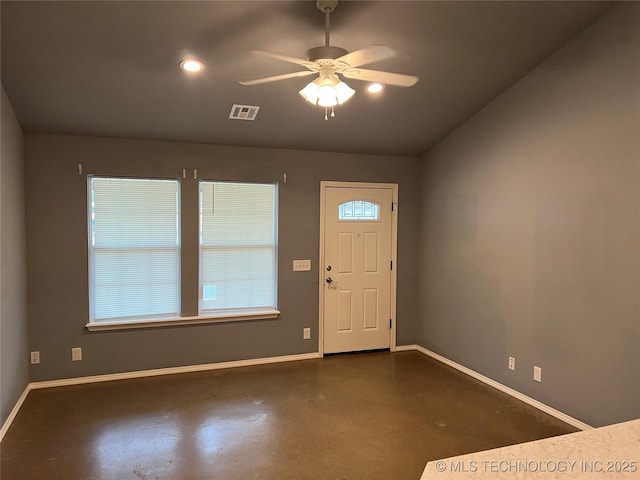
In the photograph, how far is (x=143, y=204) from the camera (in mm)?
4203

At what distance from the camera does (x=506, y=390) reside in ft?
12.7

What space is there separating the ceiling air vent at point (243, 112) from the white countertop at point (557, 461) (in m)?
3.37

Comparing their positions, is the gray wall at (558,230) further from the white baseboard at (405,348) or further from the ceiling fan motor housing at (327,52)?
the ceiling fan motor housing at (327,52)

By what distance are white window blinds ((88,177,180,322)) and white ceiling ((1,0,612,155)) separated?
22.7 inches

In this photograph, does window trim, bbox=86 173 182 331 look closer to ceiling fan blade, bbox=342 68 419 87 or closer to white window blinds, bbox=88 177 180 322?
white window blinds, bbox=88 177 180 322

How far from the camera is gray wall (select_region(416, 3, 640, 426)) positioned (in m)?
2.89

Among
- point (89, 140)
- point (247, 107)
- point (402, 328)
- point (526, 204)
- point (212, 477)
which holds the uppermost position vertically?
point (247, 107)

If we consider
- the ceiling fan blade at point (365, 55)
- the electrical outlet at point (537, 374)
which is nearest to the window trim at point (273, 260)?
the ceiling fan blade at point (365, 55)

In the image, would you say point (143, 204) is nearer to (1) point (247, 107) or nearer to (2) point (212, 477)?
(1) point (247, 107)

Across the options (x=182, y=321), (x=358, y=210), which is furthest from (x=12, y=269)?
(x=358, y=210)

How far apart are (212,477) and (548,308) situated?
2.88 m

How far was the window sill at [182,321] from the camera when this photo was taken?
13.3 ft

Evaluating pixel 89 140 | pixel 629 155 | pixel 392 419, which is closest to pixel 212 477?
pixel 392 419

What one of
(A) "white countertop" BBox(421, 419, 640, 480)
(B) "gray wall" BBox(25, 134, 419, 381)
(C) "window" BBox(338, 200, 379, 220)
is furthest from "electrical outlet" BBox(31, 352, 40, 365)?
(A) "white countertop" BBox(421, 419, 640, 480)
